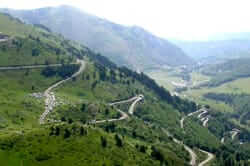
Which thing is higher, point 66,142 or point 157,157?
point 66,142

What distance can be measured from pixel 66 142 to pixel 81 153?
983 cm

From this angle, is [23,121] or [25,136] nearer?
[25,136]

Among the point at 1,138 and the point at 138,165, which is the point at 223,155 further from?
the point at 1,138

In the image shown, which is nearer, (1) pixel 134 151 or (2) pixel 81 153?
(2) pixel 81 153

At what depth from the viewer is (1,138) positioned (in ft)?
413

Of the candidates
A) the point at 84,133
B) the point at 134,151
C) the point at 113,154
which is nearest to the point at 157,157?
the point at 134,151

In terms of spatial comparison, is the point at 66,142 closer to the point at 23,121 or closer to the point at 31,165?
the point at 31,165

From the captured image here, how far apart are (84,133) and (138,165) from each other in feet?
87.8

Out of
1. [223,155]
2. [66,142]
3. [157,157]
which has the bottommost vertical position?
[223,155]

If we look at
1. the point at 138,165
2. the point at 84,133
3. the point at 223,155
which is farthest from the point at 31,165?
the point at 223,155

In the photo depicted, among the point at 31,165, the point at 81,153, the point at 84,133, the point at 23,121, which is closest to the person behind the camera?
the point at 31,165

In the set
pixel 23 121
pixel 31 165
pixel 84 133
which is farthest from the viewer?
pixel 23 121

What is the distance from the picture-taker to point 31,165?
112 meters

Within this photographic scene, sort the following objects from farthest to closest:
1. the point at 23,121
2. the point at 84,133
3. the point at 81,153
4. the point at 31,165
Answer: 1. the point at 23,121
2. the point at 84,133
3. the point at 81,153
4. the point at 31,165
